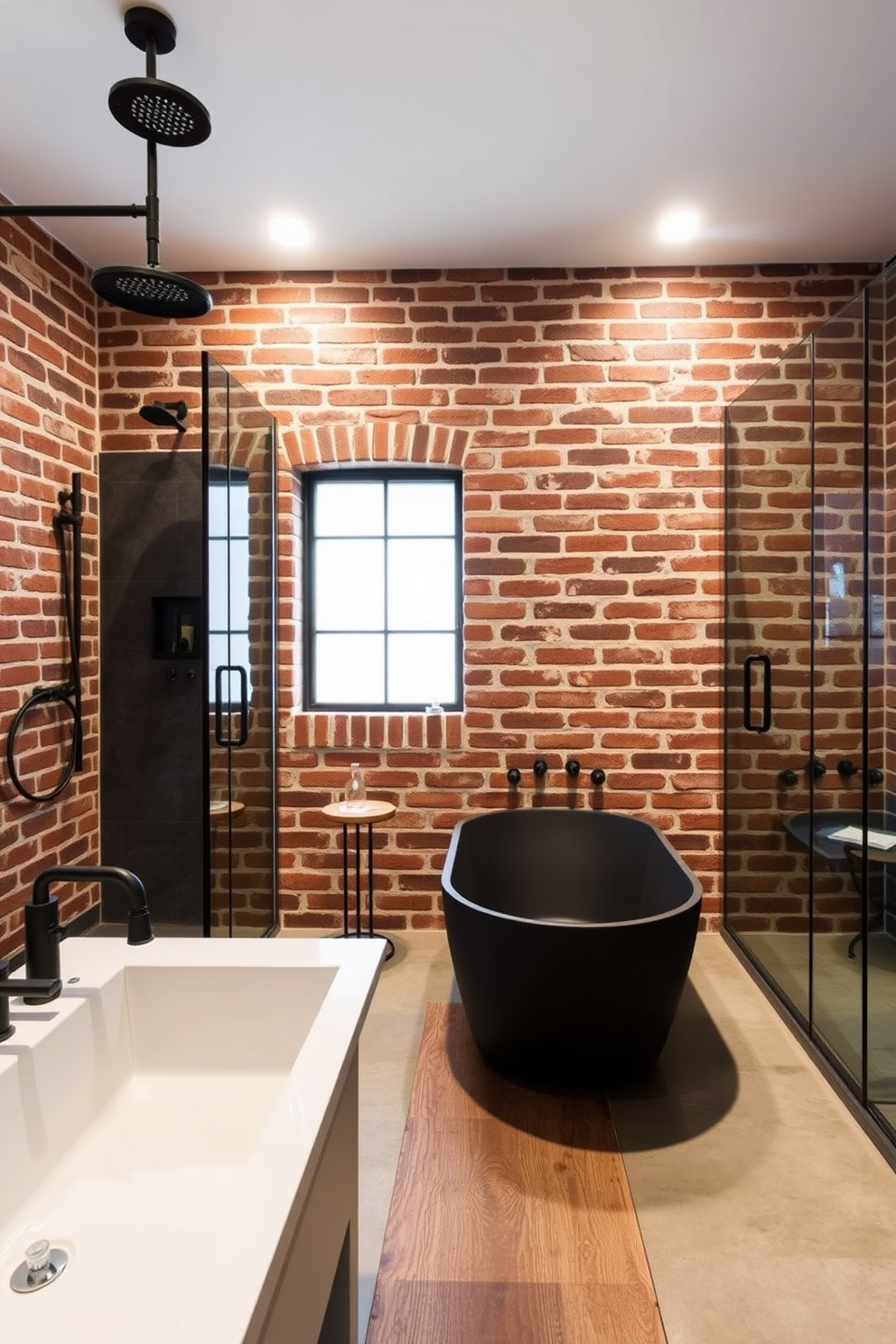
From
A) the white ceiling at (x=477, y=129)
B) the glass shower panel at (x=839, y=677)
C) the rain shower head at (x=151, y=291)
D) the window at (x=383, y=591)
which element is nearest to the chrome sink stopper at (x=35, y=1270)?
the rain shower head at (x=151, y=291)

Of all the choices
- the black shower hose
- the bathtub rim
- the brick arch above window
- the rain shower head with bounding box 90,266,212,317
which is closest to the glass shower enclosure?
the bathtub rim

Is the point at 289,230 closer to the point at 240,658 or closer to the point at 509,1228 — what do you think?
the point at 240,658

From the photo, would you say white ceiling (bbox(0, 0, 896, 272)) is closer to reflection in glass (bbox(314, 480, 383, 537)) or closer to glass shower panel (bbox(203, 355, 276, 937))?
glass shower panel (bbox(203, 355, 276, 937))

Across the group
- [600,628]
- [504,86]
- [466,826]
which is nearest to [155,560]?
[466,826]

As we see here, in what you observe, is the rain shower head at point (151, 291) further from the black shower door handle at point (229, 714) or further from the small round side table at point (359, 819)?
the small round side table at point (359, 819)

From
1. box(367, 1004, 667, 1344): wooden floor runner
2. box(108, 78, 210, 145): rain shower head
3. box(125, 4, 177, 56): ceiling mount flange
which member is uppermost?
box(125, 4, 177, 56): ceiling mount flange

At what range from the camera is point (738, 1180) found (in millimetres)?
1776

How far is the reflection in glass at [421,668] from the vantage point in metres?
3.39

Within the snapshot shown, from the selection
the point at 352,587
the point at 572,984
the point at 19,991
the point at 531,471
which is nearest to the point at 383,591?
the point at 352,587

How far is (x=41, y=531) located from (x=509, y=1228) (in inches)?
105

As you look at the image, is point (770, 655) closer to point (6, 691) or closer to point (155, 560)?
point (155, 560)

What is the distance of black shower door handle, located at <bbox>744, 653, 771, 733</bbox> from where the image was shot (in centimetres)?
264

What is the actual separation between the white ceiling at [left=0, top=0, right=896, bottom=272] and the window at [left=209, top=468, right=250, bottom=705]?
1006mm

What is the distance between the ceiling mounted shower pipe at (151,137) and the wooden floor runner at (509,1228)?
7.22 feet
